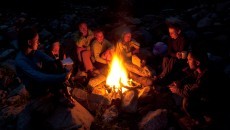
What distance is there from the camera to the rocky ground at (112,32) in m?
5.45

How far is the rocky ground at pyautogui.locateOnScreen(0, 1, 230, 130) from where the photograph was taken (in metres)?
5.45

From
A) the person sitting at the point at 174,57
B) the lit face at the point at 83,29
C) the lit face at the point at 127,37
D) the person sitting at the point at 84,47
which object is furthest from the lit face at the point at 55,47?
the person sitting at the point at 174,57

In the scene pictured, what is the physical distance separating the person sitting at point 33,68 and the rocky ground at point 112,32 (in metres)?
1.36

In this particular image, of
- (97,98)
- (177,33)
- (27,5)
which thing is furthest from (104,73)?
(27,5)

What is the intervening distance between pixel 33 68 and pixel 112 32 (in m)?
5.47

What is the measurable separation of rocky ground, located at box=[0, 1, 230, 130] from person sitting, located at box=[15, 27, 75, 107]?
1362 millimetres

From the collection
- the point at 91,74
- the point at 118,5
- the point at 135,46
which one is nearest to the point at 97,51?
the point at 91,74

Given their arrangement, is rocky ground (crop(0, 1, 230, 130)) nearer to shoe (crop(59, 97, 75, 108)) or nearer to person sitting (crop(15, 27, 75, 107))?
shoe (crop(59, 97, 75, 108))

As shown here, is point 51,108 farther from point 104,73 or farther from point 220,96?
point 220,96

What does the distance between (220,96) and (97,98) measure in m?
2.83

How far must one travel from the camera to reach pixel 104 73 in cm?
724

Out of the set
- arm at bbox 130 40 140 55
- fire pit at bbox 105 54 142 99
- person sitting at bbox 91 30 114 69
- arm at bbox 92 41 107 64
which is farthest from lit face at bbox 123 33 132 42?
fire pit at bbox 105 54 142 99

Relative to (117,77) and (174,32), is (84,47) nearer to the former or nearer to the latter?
(117,77)

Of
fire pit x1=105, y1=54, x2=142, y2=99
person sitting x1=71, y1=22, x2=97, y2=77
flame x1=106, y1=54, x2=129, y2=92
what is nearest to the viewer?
fire pit x1=105, y1=54, x2=142, y2=99
